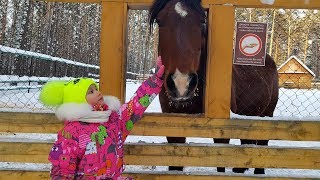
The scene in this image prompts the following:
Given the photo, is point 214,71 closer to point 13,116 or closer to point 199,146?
point 199,146

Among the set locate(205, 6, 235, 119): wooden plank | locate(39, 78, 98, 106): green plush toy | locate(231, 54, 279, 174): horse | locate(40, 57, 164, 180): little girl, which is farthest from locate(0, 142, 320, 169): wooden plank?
locate(231, 54, 279, 174): horse

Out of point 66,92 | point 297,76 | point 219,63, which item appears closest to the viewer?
point 66,92

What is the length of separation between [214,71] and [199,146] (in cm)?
63

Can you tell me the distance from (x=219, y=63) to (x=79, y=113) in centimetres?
127

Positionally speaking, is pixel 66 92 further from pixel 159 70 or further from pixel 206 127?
pixel 206 127

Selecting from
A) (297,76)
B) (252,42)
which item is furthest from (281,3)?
(297,76)

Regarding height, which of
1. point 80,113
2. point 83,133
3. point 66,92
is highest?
point 66,92

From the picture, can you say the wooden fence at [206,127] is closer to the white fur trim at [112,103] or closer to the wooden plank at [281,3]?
the wooden plank at [281,3]

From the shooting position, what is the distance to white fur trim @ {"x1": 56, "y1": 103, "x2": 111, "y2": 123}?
244cm

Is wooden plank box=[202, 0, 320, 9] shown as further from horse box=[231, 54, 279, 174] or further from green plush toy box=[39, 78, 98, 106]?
horse box=[231, 54, 279, 174]

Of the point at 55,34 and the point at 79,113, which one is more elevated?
the point at 55,34

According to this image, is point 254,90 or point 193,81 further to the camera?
point 254,90

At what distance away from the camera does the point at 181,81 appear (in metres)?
2.99

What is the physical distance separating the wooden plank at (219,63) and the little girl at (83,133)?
85cm
